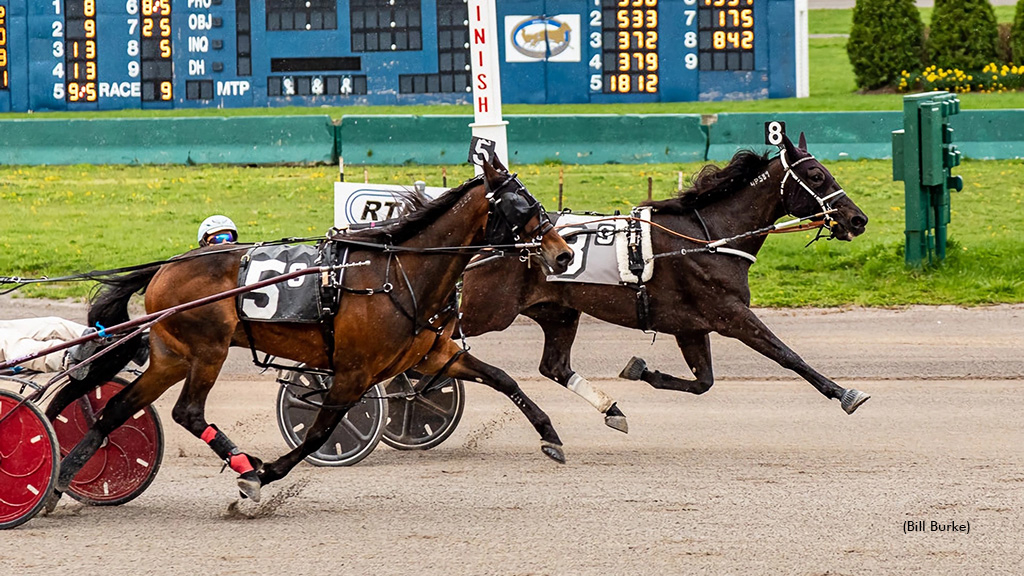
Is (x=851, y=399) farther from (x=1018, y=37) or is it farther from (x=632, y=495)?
(x=1018, y=37)

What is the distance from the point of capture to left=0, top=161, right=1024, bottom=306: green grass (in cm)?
1270

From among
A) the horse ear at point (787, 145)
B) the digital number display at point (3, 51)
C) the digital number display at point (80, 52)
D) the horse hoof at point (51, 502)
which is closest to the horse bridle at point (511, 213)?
the horse ear at point (787, 145)

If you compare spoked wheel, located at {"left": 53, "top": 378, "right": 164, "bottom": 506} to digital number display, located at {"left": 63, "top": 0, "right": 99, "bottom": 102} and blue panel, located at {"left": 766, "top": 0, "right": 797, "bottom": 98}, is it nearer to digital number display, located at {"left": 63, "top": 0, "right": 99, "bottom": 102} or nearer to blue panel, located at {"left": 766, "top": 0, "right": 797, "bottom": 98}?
digital number display, located at {"left": 63, "top": 0, "right": 99, "bottom": 102}

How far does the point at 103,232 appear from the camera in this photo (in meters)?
15.4

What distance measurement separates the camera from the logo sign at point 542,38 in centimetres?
2311

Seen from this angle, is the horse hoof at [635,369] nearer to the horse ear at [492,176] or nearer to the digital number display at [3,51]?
the horse ear at [492,176]

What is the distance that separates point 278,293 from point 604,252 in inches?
87.8

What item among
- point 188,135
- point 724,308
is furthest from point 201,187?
point 724,308

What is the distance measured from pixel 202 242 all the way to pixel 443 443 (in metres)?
1.84

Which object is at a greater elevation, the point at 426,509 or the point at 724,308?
the point at 724,308

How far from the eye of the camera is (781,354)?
24.9ft

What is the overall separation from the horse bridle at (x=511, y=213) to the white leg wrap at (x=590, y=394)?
5.48 feet

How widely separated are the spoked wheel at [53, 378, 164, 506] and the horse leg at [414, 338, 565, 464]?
1.40m

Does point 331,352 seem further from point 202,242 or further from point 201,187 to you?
point 201,187
